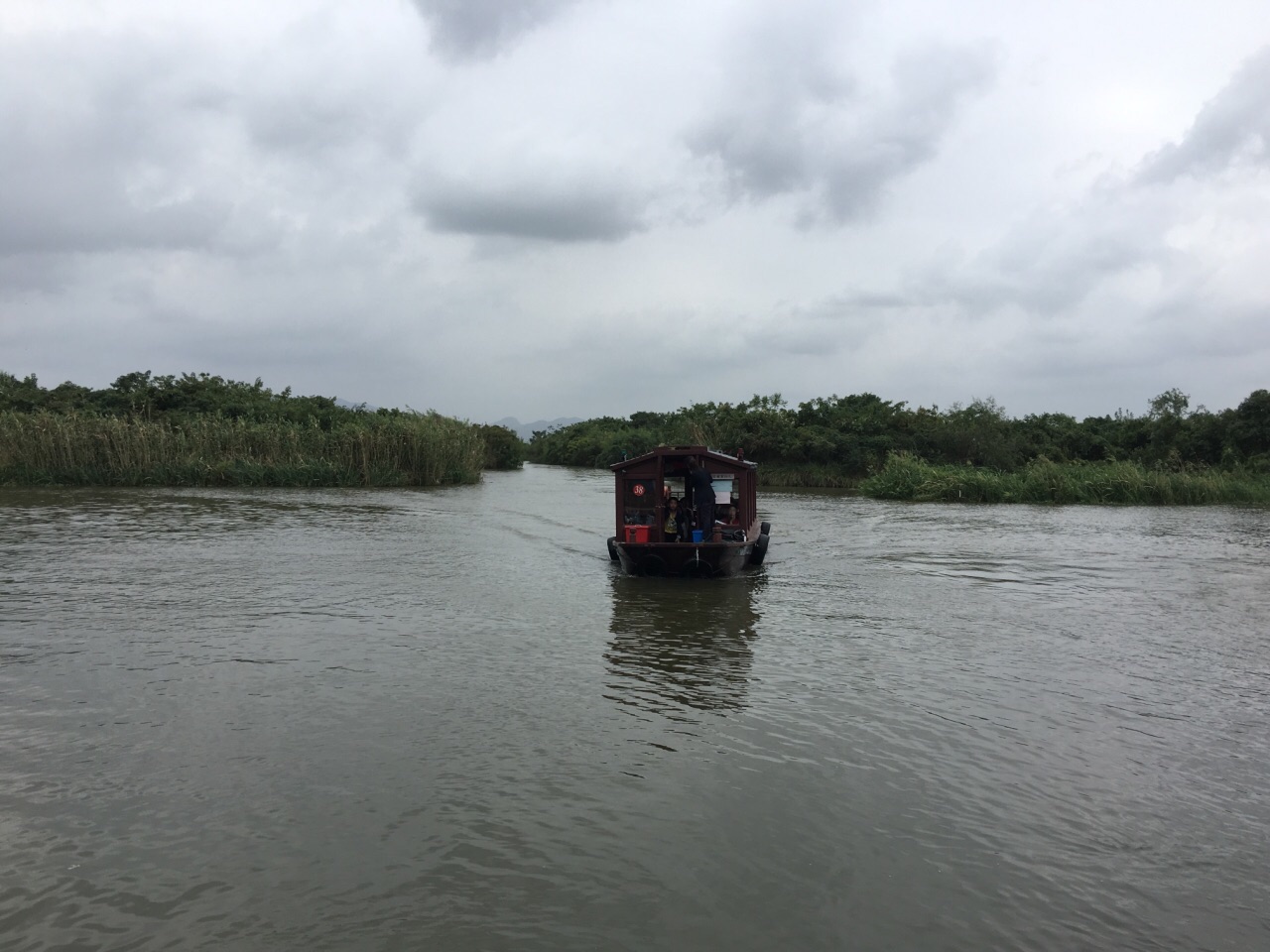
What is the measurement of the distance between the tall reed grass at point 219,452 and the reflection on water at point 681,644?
74.0ft

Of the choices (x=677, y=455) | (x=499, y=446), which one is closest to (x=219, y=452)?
(x=677, y=455)

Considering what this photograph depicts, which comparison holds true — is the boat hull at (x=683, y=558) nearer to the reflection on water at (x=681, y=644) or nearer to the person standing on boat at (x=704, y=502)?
the reflection on water at (x=681, y=644)

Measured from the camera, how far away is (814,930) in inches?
161

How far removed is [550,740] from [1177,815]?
4.14m

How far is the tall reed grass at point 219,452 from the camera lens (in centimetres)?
3003

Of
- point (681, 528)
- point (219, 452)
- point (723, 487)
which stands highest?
point (219, 452)

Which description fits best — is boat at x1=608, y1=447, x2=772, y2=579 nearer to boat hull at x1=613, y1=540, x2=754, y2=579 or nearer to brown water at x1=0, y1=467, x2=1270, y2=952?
boat hull at x1=613, y1=540, x2=754, y2=579

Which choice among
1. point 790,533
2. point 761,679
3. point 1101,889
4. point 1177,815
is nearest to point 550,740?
point 761,679

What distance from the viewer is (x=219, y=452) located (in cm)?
3269

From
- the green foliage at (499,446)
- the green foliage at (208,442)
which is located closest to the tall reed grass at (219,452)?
the green foliage at (208,442)

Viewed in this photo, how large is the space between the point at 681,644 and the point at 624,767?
410 centimetres

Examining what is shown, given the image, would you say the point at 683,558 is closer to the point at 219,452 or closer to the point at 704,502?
the point at 704,502

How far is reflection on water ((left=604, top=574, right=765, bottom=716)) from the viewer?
7.84m

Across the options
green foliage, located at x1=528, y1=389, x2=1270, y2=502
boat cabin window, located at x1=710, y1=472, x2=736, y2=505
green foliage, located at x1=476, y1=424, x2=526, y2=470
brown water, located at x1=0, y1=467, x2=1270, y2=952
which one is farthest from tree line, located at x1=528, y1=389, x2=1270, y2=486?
brown water, located at x1=0, y1=467, x2=1270, y2=952
